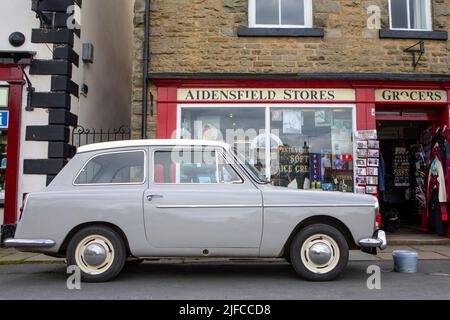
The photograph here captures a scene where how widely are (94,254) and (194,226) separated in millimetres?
1249

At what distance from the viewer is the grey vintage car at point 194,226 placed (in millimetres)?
5812

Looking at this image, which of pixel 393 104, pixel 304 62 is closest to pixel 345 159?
pixel 393 104

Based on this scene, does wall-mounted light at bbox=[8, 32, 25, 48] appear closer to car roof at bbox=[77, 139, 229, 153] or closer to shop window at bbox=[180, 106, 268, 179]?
shop window at bbox=[180, 106, 268, 179]

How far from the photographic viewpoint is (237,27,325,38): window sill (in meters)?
9.98

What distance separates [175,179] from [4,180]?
5180mm

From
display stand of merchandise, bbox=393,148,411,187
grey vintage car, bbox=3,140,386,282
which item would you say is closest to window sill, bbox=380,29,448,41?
display stand of merchandise, bbox=393,148,411,187

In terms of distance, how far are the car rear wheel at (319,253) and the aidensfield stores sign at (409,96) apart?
503 centimetres

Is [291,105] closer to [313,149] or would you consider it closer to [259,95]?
[259,95]

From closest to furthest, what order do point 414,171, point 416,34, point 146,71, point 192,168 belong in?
1. point 192,168
2. point 146,71
3. point 416,34
4. point 414,171

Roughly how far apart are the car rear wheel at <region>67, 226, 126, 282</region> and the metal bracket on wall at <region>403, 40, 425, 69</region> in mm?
7308

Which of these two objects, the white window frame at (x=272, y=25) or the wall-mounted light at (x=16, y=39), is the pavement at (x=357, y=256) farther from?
the white window frame at (x=272, y=25)

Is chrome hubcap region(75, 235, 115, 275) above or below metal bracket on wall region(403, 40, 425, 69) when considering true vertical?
below

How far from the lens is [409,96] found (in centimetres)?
998

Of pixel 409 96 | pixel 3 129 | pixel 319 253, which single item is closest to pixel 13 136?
pixel 3 129
